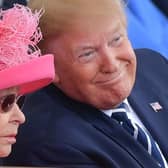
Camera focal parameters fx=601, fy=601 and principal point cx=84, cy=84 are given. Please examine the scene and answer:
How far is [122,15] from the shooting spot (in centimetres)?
157

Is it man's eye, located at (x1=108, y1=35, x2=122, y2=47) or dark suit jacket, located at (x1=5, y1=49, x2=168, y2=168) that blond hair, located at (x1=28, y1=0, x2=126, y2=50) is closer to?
man's eye, located at (x1=108, y1=35, x2=122, y2=47)

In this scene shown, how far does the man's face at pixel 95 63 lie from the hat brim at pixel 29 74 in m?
0.25

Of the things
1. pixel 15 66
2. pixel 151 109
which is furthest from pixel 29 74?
pixel 151 109

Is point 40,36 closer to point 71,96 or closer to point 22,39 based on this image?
point 22,39

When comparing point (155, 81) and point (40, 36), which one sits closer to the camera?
point (40, 36)

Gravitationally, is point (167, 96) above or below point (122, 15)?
below

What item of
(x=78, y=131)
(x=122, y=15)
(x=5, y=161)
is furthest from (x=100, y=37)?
(x=5, y=161)

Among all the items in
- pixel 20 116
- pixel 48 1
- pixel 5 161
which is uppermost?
pixel 48 1

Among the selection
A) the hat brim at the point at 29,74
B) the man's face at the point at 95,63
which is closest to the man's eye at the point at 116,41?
the man's face at the point at 95,63

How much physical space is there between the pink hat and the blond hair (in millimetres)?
165

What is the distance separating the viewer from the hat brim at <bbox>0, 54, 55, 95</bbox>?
1.17 metres

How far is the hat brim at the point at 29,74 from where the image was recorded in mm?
1175

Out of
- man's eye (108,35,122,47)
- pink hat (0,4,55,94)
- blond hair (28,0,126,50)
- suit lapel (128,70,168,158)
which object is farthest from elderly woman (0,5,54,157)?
suit lapel (128,70,168,158)

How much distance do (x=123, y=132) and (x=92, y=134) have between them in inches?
3.4
